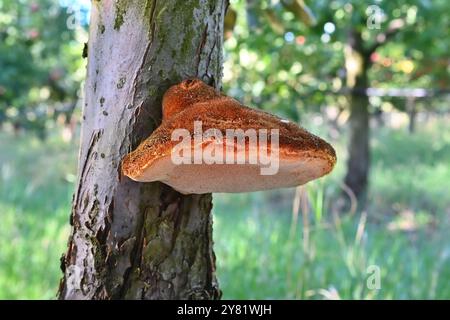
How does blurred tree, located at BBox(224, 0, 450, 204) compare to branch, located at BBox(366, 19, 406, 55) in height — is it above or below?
below

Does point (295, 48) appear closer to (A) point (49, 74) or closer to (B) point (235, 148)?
(B) point (235, 148)

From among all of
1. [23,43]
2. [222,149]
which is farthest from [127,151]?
[23,43]

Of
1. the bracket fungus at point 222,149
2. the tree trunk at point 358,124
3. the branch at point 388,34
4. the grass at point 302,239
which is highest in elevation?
the branch at point 388,34

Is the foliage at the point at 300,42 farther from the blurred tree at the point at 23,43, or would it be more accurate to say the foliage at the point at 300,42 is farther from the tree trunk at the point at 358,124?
the blurred tree at the point at 23,43

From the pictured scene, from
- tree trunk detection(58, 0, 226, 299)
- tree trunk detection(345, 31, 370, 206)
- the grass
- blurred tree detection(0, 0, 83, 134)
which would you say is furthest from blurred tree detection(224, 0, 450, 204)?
blurred tree detection(0, 0, 83, 134)

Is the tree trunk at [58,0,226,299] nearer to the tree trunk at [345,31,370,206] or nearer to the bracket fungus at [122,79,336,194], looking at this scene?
the bracket fungus at [122,79,336,194]

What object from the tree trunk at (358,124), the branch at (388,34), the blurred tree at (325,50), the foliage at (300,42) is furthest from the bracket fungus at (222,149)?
the tree trunk at (358,124)
